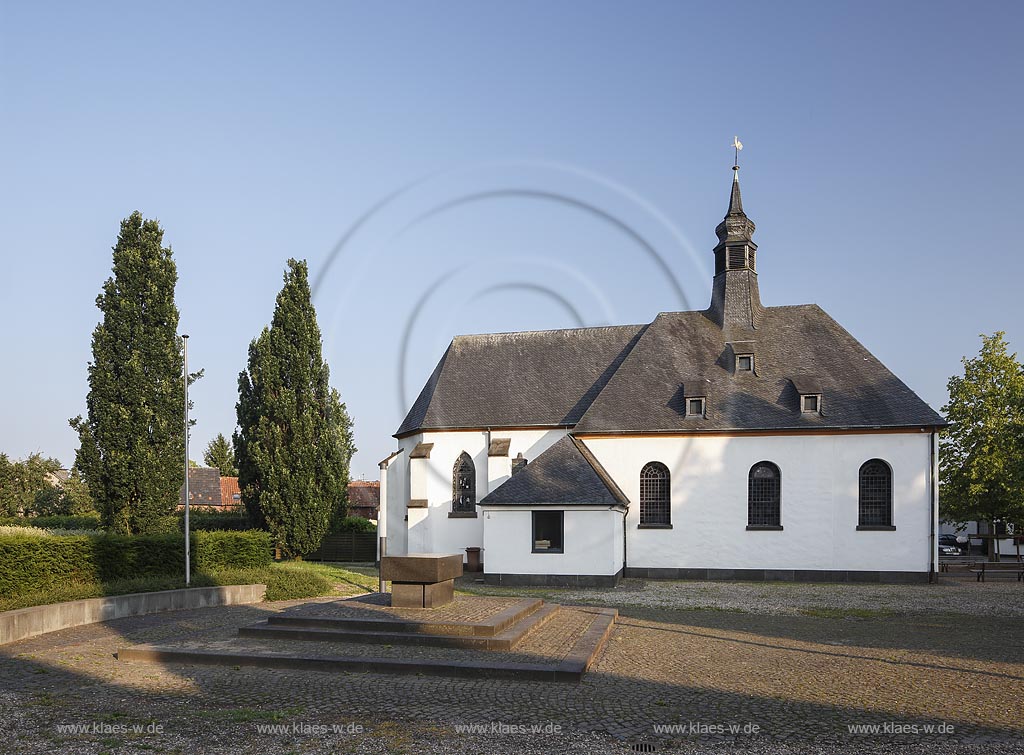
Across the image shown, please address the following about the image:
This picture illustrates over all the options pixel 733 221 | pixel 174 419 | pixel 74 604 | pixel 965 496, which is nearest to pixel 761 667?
pixel 74 604

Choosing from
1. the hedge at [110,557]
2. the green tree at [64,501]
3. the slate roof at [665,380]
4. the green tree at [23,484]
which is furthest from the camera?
the green tree at [64,501]

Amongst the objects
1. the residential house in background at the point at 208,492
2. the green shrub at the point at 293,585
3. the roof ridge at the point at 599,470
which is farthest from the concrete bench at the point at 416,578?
the residential house in background at the point at 208,492

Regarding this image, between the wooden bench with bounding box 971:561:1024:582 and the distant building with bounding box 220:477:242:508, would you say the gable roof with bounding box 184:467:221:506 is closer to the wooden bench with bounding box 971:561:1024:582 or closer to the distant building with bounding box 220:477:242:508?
the distant building with bounding box 220:477:242:508

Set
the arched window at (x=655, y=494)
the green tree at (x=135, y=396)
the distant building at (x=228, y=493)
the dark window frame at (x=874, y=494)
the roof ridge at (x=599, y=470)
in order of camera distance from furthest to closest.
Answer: the distant building at (x=228, y=493) → the arched window at (x=655, y=494) → the dark window frame at (x=874, y=494) → the roof ridge at (x=599, y=470) → the green tree at (x=135, y=396)

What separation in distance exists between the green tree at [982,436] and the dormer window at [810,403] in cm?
1501

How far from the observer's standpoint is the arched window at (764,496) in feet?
96.6

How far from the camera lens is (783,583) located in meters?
28.2

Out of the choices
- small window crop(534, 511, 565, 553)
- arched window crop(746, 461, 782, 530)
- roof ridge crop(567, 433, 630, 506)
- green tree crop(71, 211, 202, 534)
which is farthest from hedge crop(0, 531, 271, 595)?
arched window crop(746, 461, 782, 530)

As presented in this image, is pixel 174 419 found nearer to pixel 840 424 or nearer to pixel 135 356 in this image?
pixel 135 356

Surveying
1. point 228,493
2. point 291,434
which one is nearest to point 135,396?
point 291,434

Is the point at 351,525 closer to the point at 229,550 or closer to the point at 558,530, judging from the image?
the point at 558,530

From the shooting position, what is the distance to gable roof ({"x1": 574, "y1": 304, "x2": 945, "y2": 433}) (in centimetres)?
2933

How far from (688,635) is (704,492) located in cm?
1434

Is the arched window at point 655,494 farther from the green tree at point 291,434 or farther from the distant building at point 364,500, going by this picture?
the distant building at point 364,500
